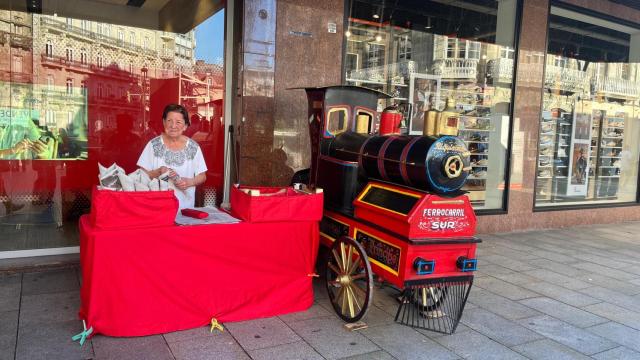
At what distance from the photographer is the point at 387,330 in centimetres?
371

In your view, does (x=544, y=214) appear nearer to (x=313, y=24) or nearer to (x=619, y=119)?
(x=619, y=119)

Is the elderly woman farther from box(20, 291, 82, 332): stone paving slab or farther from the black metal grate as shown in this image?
the black metal grate

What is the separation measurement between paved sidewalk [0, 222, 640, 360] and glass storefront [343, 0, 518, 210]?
273cm

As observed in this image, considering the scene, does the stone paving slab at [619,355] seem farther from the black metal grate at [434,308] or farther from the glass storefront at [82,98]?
the glass storefront at [82,98]

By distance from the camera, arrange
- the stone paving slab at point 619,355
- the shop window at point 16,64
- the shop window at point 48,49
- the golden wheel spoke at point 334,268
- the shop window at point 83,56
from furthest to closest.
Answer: the shop window at point 83,56, the shop window at point 48,49, the shop window at point 16,64, the golden wheel spoke at point 334,268, the stone paving slab at point 619,355

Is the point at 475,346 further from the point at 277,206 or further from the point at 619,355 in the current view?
the point at 277,206

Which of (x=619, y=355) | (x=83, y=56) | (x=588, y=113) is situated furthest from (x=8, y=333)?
(x=588, y=113)

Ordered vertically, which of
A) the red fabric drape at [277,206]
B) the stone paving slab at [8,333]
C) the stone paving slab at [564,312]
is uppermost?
the red fabric drape at [277,206]

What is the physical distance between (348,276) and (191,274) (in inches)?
47.5

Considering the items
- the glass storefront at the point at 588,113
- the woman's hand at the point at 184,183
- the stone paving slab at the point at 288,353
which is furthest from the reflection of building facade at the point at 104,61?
the glass storefront at the point at 588,113

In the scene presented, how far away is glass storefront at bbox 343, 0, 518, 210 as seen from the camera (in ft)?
22.8

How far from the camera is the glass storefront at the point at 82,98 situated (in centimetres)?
496

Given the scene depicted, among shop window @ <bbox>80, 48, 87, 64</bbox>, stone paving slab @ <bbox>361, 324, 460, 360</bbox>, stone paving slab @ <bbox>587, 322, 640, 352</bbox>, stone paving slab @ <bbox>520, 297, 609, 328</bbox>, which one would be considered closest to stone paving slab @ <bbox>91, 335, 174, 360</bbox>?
stone paving slab @ <bbox>361, 324, 460, 360</bbox>

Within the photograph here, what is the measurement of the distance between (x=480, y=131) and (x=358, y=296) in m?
4.78
